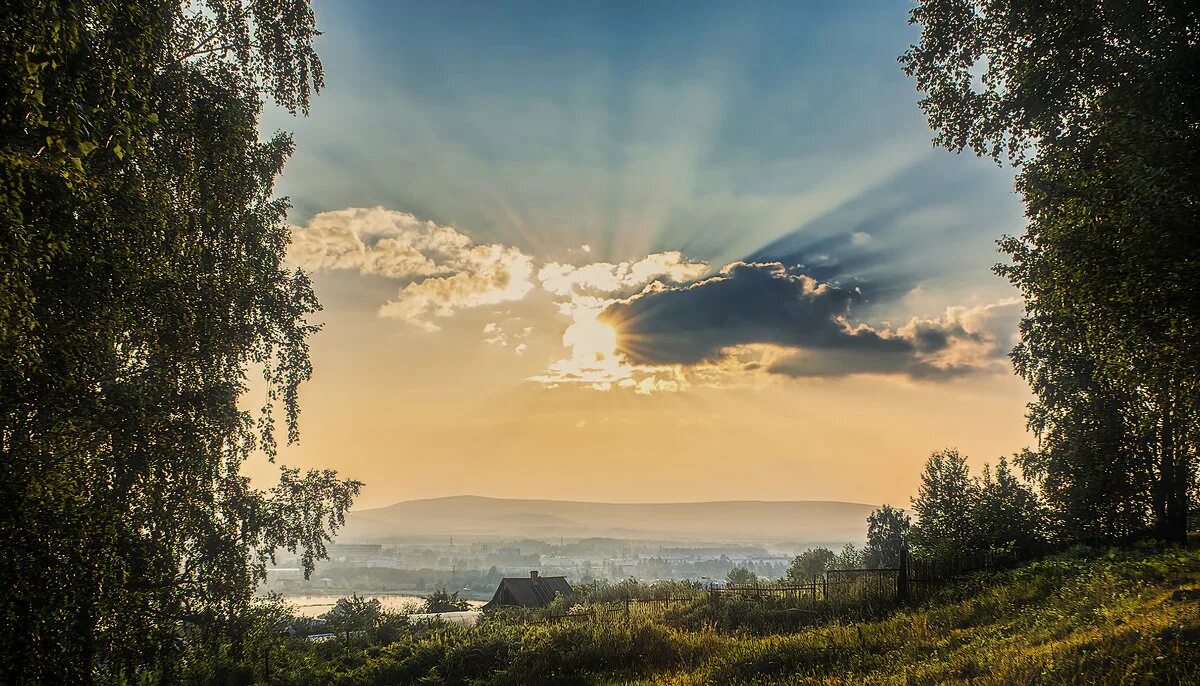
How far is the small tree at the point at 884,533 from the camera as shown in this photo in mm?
66519

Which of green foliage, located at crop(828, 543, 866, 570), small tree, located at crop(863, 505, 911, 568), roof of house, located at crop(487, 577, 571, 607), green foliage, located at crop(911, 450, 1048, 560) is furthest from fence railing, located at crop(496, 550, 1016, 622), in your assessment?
small tree, located at crop(863, 505, 911, 568)

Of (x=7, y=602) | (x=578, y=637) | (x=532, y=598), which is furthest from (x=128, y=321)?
(x=532, y=598)

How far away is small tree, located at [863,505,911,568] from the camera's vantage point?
6652cm

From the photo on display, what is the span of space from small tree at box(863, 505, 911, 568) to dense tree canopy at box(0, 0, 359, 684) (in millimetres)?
67770

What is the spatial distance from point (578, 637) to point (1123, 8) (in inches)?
791

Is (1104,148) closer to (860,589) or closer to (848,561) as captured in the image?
(860,589)

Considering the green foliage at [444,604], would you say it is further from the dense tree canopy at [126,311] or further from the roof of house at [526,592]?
the dense tree canopy at [126,311]

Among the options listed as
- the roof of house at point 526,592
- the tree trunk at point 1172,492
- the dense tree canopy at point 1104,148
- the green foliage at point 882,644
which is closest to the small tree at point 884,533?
the roof of house at point 526,592

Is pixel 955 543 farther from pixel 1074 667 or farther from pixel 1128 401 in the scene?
pixel 1074 667

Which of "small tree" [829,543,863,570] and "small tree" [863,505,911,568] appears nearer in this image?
"small tree" [829,543,863,570]

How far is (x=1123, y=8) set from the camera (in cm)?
1016

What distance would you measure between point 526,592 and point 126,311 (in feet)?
139

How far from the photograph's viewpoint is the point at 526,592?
45.2 m

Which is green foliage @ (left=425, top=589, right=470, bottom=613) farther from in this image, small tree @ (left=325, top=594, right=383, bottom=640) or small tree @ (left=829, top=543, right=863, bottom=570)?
small tree @ (left=829, top=543, right=863, bottom=570)
